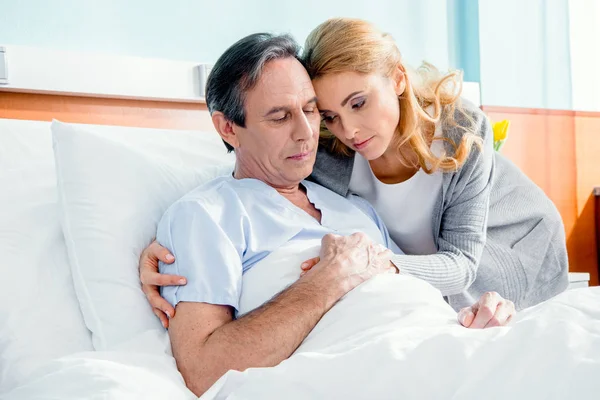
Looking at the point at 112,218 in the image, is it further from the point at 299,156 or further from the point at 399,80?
the point at 399,80

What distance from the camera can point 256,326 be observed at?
1155 mm

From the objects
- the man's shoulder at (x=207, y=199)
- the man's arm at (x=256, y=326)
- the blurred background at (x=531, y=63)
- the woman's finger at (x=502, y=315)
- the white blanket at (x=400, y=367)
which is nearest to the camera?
the white blanket at (x=400, y=367)

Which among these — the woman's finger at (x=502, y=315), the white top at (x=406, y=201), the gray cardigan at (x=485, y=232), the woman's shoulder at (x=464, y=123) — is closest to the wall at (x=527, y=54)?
the gray cardigan at (x=485, y=232)

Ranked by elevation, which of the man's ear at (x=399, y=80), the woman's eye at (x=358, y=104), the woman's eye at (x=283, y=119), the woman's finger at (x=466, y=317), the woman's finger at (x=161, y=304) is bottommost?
the woman's finger at (x=466, y=317)

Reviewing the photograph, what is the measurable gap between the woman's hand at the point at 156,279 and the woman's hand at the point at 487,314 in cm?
52

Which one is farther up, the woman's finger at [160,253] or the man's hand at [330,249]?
the woman's finger at [160,253]

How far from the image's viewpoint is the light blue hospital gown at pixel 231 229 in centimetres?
125

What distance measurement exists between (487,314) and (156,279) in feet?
2.01

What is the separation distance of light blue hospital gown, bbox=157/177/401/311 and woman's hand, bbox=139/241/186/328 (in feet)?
0.05

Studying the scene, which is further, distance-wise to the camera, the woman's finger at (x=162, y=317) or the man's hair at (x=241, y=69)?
the man's hair at (x=241, y=69)

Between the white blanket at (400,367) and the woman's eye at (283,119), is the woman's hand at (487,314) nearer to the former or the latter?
the white blanket at (400,367)

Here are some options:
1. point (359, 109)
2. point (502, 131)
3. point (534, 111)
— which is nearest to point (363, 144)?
point (359, 109)

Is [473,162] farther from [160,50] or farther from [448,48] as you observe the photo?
[448,48]

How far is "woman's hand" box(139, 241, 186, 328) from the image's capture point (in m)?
1.25
